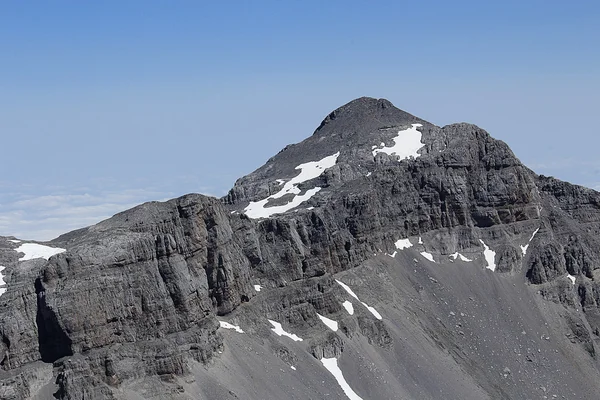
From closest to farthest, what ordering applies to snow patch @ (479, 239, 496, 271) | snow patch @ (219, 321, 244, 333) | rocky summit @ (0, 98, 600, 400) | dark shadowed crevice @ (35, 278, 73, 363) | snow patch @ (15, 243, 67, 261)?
dark shadowed crevice @ (35, 278, 73, 363), rocky summit @ (0, 98, 600, 400), snow patch @ (15, 243, 67, 261), snow patch @ (219, 321, 244, 333), snow patch @ (479, 239, 496, 271)

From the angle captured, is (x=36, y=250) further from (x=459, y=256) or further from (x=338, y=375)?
(x=459, y=256)

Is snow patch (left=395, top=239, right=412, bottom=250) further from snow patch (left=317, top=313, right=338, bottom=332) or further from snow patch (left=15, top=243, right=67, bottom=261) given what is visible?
snow patch (left=15, top=243, right=67, bottom=261)

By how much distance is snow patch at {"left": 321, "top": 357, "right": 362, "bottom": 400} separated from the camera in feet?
419

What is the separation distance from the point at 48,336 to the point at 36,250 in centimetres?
1287

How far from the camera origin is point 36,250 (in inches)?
4628

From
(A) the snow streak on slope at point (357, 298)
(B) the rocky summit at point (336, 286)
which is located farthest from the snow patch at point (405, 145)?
(A) the snow streak on slope at point (357, 298)

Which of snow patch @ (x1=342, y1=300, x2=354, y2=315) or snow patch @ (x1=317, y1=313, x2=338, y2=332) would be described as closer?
snow patch @ (x1=317, y1=313, x2=338, y2=332)

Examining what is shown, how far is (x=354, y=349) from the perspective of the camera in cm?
13662

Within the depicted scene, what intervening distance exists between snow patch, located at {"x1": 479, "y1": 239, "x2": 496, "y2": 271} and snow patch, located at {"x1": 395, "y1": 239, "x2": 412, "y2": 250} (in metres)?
13.7

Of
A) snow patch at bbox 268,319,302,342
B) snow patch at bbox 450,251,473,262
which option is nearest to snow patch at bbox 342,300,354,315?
snow patch at bbox 268,319,302,342

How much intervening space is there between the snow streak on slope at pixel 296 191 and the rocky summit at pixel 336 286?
20.8 inches

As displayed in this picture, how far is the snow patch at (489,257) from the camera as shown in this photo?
165750mm

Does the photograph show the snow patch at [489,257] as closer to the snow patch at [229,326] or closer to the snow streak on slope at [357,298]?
the snow streak on slope at [357,298]

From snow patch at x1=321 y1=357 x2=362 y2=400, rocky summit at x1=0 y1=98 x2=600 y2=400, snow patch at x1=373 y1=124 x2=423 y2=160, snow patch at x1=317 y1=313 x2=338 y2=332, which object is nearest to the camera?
rocky summit at x1=0 y1=98 x2=600 y2=400
